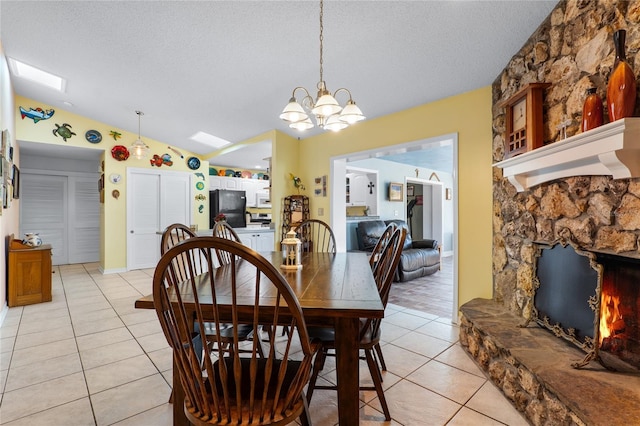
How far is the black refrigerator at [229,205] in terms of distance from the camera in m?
6.75

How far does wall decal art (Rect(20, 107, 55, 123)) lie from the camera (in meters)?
4.76

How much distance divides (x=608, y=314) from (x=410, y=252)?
3497 mm

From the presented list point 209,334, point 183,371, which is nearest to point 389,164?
point 209,334

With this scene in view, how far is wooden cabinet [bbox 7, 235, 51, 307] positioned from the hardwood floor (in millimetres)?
4302

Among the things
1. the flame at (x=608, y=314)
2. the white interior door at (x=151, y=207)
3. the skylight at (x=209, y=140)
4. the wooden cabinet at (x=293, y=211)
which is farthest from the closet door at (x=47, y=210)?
the flame at (x=608, y=314)

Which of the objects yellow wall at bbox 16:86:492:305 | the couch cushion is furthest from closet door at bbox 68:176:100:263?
the couch cushion

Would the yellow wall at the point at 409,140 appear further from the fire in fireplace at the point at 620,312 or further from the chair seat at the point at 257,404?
the chair seat at the point at 257,404

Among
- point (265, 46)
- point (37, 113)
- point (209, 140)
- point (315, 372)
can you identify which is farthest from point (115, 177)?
point (315, 372)

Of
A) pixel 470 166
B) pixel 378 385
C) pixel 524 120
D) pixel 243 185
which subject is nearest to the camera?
pixel 378 385

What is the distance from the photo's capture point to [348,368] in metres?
1.30

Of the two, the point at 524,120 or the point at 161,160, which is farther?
the point at 161,160

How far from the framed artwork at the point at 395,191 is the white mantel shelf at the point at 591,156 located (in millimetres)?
4487

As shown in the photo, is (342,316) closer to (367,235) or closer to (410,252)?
(410,252)

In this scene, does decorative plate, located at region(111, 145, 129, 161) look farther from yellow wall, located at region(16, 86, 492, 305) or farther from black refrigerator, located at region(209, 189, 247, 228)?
black refrigerator, located at region(209, 189, 247, 228)
